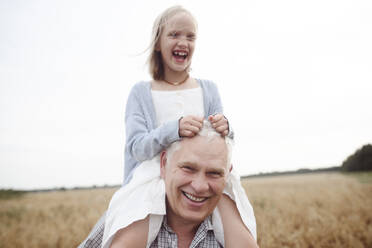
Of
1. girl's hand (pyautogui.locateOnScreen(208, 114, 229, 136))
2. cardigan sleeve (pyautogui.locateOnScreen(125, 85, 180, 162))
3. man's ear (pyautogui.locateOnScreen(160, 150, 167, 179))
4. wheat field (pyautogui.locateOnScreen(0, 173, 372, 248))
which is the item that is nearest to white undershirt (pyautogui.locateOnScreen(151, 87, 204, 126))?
cardigan sleeve (pyautogui.locateOnScreen(125, 85, 180, 162))

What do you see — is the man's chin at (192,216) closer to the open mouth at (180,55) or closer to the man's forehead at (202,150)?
the man's forehead at (202,150)

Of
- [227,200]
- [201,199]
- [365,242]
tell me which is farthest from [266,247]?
[201,199]

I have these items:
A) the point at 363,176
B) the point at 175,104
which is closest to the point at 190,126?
the point at 175,104

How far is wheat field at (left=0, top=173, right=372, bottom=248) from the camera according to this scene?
5.53 metres

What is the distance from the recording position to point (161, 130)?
8.04 feet

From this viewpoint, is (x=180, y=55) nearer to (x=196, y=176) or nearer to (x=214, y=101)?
(x=214, y=101)

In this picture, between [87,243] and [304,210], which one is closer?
[87,243]

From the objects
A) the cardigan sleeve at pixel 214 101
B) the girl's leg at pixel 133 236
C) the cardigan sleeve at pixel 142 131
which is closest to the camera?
the girl's leg at pixel 133 236

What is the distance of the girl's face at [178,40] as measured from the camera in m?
2.97

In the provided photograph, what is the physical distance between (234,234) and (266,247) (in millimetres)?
3044

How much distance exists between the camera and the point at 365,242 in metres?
5.41

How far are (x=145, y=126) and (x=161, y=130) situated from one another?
18.3 inches

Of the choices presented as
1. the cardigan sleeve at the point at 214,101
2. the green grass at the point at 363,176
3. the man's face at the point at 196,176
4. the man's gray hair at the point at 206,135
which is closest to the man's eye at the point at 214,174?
the man's face at the point at 196,176

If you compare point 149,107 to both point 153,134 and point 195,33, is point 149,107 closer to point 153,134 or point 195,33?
point 153,134
